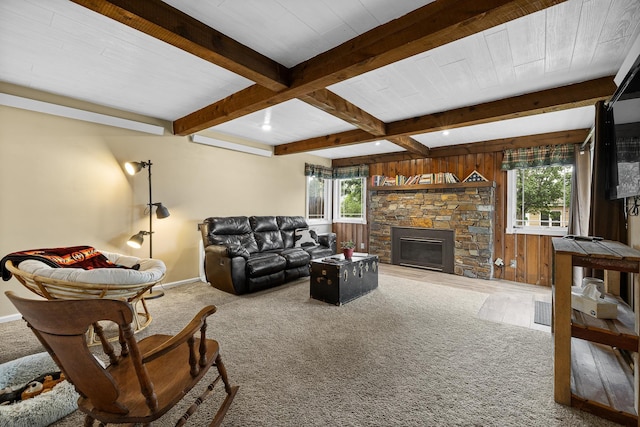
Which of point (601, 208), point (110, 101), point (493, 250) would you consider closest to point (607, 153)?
point (601, 208)

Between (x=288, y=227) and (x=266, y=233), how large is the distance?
0.51 m

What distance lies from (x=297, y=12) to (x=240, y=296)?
3162 mm

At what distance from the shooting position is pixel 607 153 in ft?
8.46

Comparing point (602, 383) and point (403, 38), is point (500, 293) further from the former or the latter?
point (403, 38)

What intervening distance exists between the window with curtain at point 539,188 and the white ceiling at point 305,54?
0.76 m

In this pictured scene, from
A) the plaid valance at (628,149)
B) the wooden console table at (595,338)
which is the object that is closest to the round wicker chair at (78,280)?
the wooden console table at (595,338)

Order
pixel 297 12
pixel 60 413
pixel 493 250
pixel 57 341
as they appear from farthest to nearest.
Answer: pixel 493 250 → pixel 297 12 → pixel 60 413 → pixel 57 341

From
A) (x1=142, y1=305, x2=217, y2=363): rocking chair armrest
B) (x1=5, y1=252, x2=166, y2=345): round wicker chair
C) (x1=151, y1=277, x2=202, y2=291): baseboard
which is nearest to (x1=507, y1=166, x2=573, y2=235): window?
(x1=142, y1=305, x2=217, y2=363): rocking chair armrest

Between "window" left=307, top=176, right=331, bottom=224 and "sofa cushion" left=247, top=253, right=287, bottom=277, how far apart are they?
2.47 m

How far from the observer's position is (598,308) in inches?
70.4

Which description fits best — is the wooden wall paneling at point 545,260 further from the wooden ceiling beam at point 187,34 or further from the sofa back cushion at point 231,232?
the wooden ceiling beam at point 187,34

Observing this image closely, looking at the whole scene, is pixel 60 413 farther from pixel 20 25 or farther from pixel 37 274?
pixel 20 25

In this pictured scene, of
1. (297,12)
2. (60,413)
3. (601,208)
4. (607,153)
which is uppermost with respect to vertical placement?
(297,12)

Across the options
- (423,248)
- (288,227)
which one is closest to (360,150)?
(288,227)
